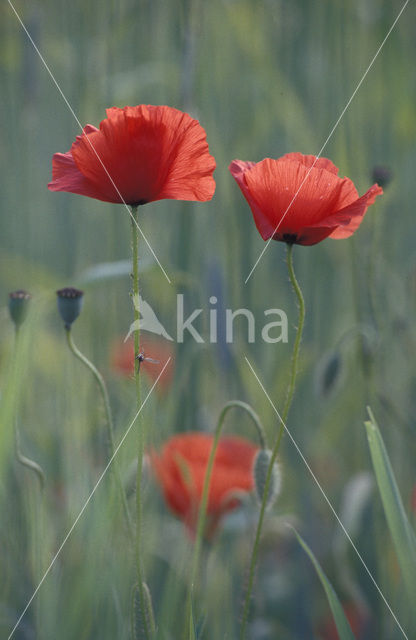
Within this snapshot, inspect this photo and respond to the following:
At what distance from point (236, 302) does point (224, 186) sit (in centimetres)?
14

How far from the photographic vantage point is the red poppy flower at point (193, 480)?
56 cm

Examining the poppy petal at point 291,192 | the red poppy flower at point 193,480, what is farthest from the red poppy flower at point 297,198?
the red poppy flower at point 193,480

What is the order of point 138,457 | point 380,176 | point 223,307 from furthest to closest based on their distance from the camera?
1. point 223,307
2. point 380,176
3. point 138,457

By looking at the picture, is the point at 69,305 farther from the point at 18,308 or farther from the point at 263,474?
the point at 263,474

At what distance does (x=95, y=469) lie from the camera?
0.64 m

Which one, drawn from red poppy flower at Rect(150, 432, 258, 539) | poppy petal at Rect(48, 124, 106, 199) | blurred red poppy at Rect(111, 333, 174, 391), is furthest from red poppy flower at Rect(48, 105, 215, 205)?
blurred red poppy at Rect(111, 333, 174, 391)

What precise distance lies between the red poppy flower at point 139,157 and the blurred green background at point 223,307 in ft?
0.47

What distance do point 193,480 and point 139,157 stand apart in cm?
30

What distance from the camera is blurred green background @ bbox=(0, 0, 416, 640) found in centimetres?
54

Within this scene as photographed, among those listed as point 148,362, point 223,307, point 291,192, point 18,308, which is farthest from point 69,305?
point 148,362

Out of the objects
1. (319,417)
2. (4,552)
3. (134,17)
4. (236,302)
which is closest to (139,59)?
(134,17)

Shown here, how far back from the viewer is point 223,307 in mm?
644

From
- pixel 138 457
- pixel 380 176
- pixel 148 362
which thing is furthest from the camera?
pixel 148 362

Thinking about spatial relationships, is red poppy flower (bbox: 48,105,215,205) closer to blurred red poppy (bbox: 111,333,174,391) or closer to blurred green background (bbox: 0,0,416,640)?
blurred green background (bbox: 0,0,416,640)
